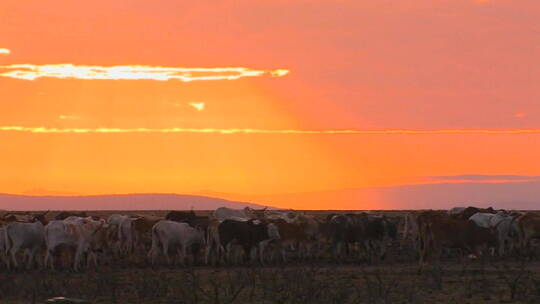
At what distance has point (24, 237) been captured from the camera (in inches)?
1661

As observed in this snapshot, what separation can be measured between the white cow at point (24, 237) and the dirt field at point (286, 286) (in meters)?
3.11

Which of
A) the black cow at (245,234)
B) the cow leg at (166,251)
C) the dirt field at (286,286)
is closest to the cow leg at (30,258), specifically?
the dirt field at (286,286)

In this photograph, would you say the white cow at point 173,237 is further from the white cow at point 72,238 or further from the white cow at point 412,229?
the white cow at point 412,229

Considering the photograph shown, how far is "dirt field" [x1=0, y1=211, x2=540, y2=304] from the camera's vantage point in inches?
1142

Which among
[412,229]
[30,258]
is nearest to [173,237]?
[30,258]

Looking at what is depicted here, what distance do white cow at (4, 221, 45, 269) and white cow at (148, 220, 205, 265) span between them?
4105mm

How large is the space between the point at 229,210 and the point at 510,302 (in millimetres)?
29603

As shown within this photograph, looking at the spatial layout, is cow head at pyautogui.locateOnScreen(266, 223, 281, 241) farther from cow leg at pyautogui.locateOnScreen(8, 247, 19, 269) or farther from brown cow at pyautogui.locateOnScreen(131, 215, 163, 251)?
cow leg at pyautogui.locateOnScreen(8, 247, 19, 269)

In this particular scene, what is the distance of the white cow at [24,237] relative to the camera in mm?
42062

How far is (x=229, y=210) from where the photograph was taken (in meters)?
57.2

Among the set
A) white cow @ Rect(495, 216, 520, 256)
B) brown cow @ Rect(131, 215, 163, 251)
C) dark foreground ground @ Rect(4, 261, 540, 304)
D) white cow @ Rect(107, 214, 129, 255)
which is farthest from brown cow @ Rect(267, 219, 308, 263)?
dark foreground ground @ Rect(4, 261, 540, 304)

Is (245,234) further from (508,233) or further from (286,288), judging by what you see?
(286,288)

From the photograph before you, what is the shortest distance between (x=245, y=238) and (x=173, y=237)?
2.72m

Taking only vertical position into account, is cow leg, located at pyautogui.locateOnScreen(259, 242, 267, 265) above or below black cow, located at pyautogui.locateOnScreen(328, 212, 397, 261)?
below
